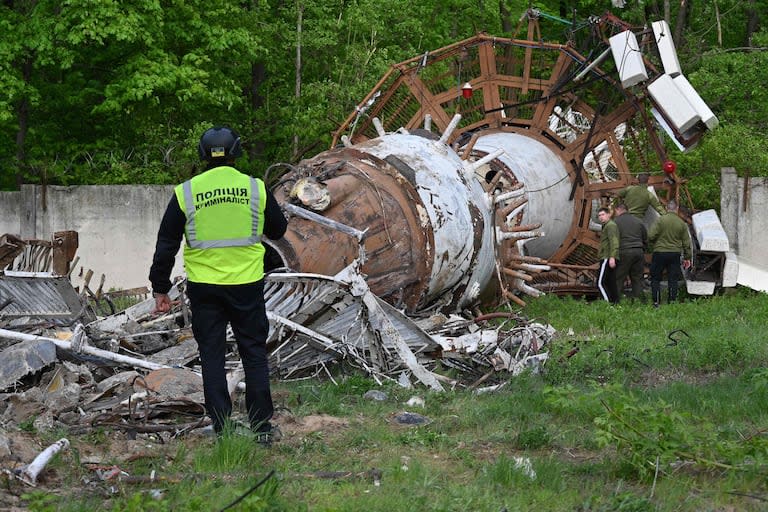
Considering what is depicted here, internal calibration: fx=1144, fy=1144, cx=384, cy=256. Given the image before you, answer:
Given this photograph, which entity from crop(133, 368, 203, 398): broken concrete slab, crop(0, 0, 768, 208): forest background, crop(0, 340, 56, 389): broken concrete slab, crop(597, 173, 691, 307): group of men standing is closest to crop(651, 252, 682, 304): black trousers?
crop(597, 173, 691, 307): group of men standing

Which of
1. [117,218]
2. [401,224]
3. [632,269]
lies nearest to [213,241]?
[401,224]

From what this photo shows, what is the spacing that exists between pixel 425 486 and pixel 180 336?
418 cm

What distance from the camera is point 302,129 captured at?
19922mm

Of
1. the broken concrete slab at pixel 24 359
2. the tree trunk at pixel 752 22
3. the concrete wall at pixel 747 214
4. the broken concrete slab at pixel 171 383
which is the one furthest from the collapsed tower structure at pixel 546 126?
the tree trunk at pixel 752 22

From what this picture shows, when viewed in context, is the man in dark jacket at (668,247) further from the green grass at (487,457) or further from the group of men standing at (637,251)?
the green grass at (487,457)

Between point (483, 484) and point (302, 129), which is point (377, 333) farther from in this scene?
point (302, 129)

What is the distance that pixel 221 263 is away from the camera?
6.40 m

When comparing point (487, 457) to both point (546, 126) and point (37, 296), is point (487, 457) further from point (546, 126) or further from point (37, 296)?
point (546, 126)

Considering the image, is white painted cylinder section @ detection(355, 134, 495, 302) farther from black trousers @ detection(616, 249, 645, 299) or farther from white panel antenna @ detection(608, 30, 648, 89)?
white panel antenna @ detection(608, 30, 648, 89)

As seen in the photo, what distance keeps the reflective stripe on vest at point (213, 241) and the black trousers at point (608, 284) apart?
9.83 m

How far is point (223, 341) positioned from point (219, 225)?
0.66 metres

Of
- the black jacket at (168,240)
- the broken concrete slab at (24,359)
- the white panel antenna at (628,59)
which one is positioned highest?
the white panel antenna at (628,59)

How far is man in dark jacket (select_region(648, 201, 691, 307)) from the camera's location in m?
15.5

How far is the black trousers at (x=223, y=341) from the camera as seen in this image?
6406mm
